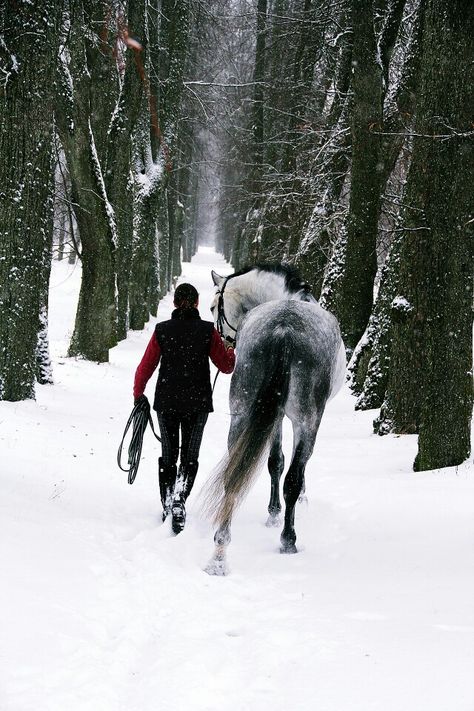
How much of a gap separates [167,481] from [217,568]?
1305mm

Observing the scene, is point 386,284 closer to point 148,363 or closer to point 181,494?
point 148,363

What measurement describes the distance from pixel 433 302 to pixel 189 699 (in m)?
4.76

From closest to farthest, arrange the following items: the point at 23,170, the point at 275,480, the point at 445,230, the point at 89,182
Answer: the point at 275,480 → the point at 445,230 → the point at 23,170 → the point at 89,182

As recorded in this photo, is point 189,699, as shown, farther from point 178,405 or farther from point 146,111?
point 146,111

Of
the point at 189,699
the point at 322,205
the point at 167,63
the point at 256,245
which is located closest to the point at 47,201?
the point at 189,699

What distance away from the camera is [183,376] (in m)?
5.28

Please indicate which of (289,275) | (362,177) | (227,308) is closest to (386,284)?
(362,177)

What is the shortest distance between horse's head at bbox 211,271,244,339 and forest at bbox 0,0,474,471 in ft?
6.51

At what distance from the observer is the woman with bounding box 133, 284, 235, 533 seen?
526 cm

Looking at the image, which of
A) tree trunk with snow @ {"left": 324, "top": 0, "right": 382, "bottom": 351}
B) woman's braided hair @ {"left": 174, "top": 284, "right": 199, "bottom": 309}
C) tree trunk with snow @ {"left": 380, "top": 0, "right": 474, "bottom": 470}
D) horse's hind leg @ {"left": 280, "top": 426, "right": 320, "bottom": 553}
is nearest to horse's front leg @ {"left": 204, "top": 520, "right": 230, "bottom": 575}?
horse's hind leg @ {"left": 280, "top": 426, "right": 320, "bottom": 553}

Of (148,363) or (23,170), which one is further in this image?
(23,170)

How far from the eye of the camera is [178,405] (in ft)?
17.3

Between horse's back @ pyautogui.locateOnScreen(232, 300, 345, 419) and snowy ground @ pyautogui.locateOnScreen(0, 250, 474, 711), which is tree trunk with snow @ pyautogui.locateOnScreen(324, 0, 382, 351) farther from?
horse's back @ pyautogui.locateOnScreen(232, 300, 345, 419)

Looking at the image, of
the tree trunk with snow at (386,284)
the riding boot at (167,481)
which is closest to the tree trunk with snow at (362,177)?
the tree trunk with snow at (386,284)
